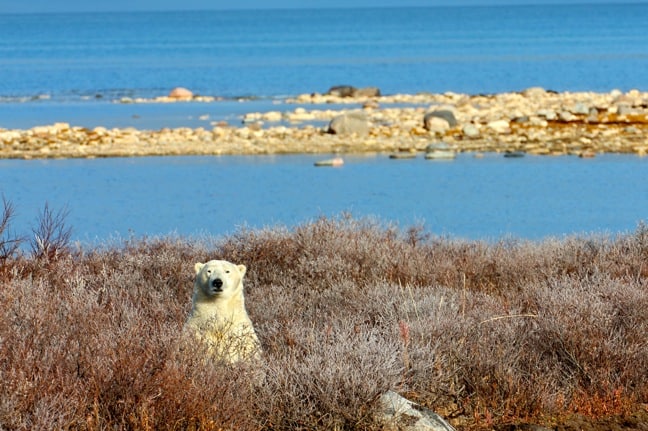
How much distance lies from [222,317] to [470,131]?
2737 cm

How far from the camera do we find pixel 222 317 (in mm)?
7516

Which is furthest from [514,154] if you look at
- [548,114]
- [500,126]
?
[548,114]

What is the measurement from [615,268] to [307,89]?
53.9 m

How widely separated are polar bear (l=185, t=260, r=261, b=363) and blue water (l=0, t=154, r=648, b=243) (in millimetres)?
9086

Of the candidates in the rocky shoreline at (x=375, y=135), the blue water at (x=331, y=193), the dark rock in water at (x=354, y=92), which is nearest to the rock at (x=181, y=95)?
the dark rock in water at (x=354, y=92)

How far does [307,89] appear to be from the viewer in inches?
2527

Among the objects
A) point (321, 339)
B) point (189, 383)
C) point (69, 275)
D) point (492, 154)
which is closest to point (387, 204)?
point (492, 154)

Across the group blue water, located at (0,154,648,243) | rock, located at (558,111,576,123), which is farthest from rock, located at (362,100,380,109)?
blue water, located at (0,154,648,243)

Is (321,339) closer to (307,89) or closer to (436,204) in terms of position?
(436,204)

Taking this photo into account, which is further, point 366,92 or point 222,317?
point 366,92

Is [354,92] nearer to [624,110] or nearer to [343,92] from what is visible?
[343,92]

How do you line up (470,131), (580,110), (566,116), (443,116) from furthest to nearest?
(580,110), (566,116), (443,116), (470,131)

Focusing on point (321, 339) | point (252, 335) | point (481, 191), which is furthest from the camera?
A: point (481, 191)

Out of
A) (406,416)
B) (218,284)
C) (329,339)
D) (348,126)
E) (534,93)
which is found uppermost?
(218,284)
